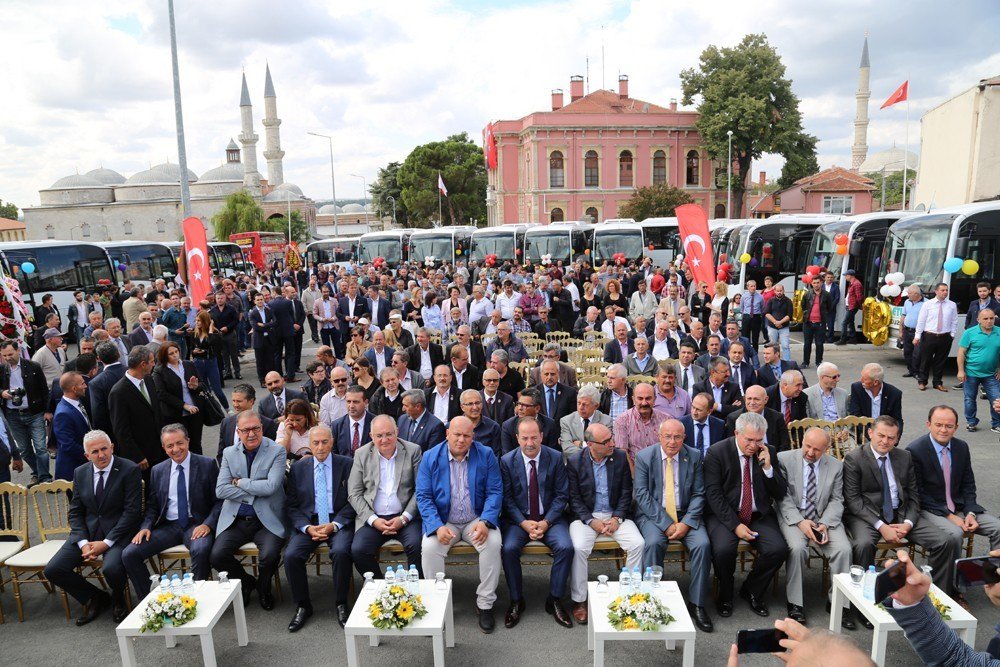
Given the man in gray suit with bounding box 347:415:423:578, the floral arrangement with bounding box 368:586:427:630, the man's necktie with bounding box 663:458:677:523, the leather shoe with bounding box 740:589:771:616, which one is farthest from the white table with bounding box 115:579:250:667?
the leather shoe with bounding box 740:589:771:616

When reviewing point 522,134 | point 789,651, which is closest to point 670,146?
point 522,134

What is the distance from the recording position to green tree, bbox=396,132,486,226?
58.7 m

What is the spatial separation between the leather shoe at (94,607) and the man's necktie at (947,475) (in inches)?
262

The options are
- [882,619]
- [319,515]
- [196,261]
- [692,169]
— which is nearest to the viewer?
[882,619]

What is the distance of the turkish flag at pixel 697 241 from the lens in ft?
42.2

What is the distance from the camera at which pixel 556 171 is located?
2079 inches

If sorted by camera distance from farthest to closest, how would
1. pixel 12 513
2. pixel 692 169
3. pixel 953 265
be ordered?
pixel 692 169 < pixel 953 265 < pixel 12 513

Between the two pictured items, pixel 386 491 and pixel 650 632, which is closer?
pixel 650 632

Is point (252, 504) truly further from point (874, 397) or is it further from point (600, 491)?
point (874, 397)

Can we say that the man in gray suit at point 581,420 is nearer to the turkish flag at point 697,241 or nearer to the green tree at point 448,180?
the turkish flag at point 697,241

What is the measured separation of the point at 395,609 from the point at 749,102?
47.3 m

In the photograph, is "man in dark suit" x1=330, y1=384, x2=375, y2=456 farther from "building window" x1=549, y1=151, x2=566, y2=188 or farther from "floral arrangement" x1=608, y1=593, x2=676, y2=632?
"building window" x1=549, y1=151, x2=566, y2=188

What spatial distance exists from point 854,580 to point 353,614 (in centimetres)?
333

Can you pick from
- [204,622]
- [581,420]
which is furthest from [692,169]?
[204,622]
